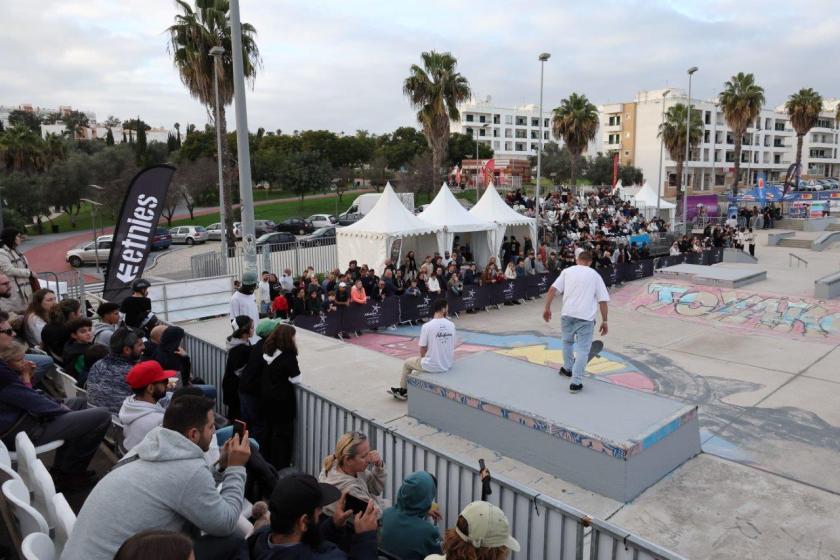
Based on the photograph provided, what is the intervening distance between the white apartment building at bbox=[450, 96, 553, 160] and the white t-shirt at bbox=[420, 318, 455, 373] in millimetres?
101270

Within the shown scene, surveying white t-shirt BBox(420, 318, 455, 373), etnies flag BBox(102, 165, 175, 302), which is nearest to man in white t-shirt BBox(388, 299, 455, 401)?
white t-shirt BBox(420, 318, 455, 373)

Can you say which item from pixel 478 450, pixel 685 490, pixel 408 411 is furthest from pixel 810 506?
pixel 408 411

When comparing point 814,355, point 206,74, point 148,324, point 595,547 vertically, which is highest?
point 206,74

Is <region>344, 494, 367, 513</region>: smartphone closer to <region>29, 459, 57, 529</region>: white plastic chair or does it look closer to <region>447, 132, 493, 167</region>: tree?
<region>29, 459, 57, 529</region>: white plastic chair

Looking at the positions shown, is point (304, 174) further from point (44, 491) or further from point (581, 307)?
point (44, 491)

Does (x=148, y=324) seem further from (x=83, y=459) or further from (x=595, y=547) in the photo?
(x=595, y=547)

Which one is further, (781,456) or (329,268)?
(329,268)

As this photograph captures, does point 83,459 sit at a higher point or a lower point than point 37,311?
lower

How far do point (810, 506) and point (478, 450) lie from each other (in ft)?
11.2

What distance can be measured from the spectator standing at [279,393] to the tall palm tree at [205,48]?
21314 mm

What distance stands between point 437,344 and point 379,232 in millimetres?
12375

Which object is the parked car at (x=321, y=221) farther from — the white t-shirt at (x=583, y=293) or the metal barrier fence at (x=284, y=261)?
the white t-shirt at (x=583, y=293)

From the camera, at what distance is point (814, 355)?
12852 mm

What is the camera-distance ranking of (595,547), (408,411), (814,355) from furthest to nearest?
(814,355)
(408,411)
(595,547)
